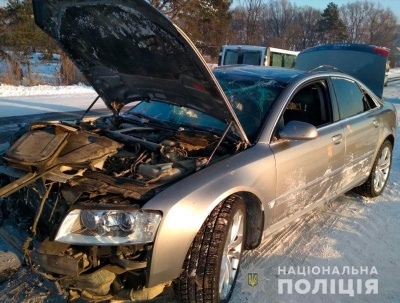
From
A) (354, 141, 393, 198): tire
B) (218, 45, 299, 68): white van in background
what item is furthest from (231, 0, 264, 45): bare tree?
(354, 141, 393, 198): tire

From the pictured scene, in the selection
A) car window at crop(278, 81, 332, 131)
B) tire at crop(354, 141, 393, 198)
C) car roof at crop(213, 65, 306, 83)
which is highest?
car roof at crop(213, 65, 306, 83)

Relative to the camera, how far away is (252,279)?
285 centimetres

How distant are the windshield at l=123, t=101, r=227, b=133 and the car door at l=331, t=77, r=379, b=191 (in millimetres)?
1406

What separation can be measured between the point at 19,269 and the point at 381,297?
264 cm

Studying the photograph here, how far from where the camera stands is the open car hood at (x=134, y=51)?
2.41m

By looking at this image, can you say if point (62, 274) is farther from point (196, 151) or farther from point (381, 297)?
point (381, 297)

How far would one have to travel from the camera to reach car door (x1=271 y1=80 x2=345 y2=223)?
9.68 ft

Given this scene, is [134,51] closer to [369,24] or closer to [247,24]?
[247,24]

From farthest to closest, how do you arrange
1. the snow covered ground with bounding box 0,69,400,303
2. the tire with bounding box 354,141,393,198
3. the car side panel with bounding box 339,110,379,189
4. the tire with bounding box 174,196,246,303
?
the tire with bounding box 354,141,393,198
the car side panel with bounding box 339,110,379,189
the snow covered ground with bounding box 0,69,400,303
the tire with bounding box 174,196,246,303

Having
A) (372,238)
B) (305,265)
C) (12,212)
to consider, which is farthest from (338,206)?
(12,212)

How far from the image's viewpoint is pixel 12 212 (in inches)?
102

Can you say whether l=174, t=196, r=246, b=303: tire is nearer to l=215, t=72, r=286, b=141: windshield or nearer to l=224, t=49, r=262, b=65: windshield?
l=215, t=72, r=286, b=141: windshield

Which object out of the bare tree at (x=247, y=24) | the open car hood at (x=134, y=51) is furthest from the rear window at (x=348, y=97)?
the bare tree at (x=247, y=24)

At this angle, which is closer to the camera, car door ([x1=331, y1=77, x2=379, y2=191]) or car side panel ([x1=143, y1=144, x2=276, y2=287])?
car side panel ([x1=143, y1=144, x2=276, y2=287])
